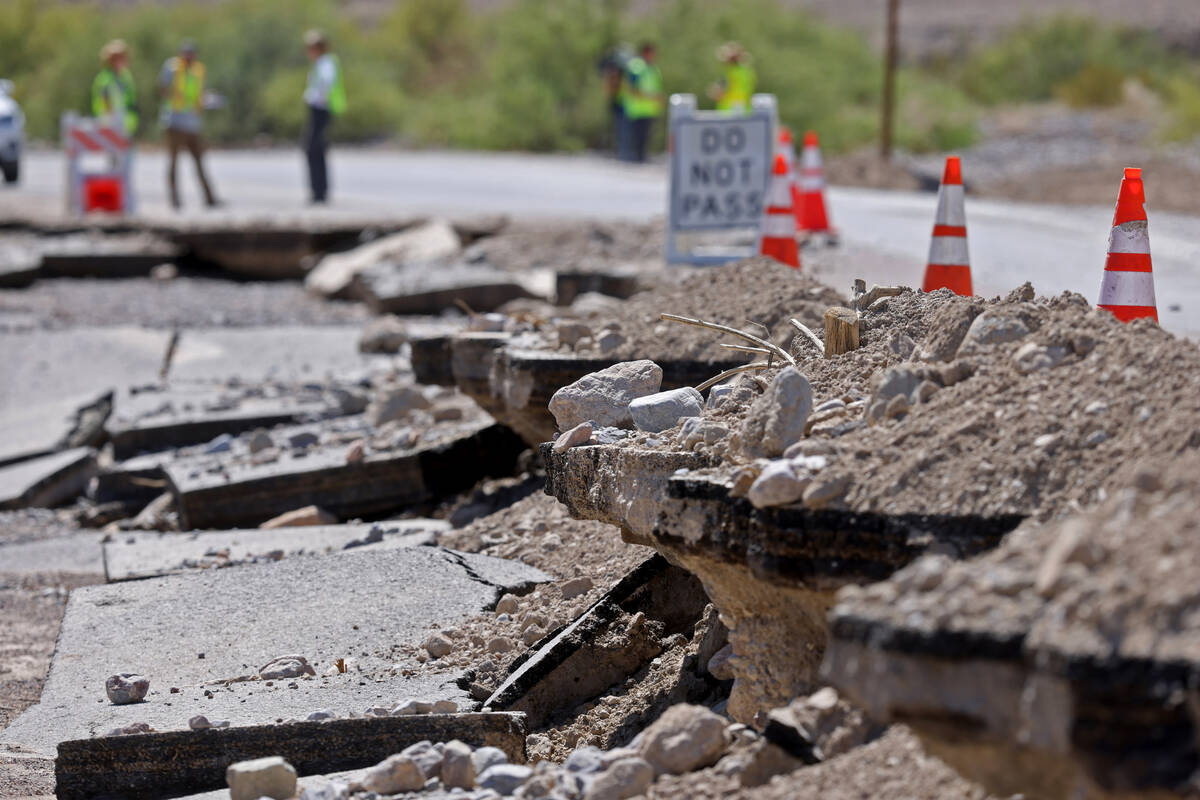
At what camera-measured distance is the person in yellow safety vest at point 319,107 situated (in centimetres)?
1653

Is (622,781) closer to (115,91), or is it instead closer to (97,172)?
(97,172)

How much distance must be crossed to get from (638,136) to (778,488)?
767 inches

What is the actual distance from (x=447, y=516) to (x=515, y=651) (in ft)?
7.21

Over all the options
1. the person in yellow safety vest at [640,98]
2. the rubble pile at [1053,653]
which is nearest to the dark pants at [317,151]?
the person in yellow safety vest at [640,98]

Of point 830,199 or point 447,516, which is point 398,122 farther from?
point 447,516

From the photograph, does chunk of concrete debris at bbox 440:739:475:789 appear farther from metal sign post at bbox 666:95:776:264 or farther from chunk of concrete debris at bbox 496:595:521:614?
metal sign post at bbox 666:95:776:264

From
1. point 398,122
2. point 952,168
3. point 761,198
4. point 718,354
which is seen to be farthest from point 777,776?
point 398,122

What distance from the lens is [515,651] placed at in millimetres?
4336

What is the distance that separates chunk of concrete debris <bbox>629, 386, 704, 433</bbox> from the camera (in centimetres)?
388

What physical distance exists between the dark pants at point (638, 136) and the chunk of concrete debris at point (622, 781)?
1937 centimetres

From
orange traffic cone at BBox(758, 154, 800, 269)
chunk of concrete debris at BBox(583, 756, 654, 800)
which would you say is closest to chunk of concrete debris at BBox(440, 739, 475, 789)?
chunk of concrete debris at BBox(583, 756, 654, 800)

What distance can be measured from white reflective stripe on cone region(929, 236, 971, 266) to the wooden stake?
1.89 metres

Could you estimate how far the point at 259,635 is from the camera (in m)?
4.64

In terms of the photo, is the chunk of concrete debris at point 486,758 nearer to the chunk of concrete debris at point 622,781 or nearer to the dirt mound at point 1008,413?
the chunk of concrete debris at point 622,781
